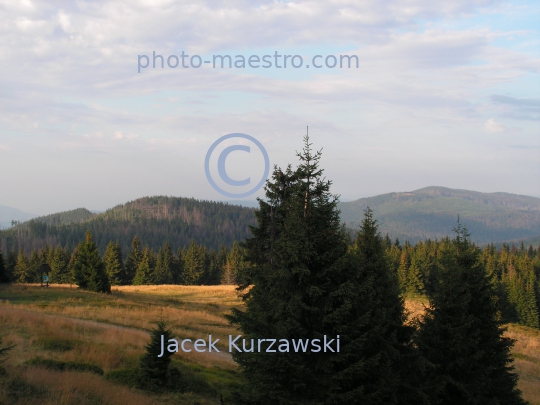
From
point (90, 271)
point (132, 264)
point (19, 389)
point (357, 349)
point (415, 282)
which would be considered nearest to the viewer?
point (19, 389)

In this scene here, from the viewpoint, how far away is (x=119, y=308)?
115ft

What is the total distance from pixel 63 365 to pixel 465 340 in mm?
14177

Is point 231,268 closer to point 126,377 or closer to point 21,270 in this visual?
point 21,270

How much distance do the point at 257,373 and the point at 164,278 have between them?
298 ft

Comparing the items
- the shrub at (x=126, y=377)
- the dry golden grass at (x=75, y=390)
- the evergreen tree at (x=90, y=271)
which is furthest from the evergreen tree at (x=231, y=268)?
the dry golden grass at (x=75, y=390)

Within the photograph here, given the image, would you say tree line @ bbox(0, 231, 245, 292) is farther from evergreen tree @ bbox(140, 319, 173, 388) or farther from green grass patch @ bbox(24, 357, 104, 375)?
green grass patch @ bbox(24, 357, 104, 375)

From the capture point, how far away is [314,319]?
10.9 metres

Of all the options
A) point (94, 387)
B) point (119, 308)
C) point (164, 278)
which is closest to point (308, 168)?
point (94, 387)

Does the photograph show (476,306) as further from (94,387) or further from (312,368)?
(94,387)

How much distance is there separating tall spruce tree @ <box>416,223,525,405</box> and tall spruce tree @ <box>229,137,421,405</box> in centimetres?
621

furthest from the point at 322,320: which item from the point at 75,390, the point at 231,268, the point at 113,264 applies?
the point at 231,268

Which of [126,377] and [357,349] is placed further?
[126,377]

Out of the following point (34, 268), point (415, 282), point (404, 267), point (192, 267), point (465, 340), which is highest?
point (465, 340)

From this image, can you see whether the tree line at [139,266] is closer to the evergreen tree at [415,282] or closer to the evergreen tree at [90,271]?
the evergreen tree at [90,271]
